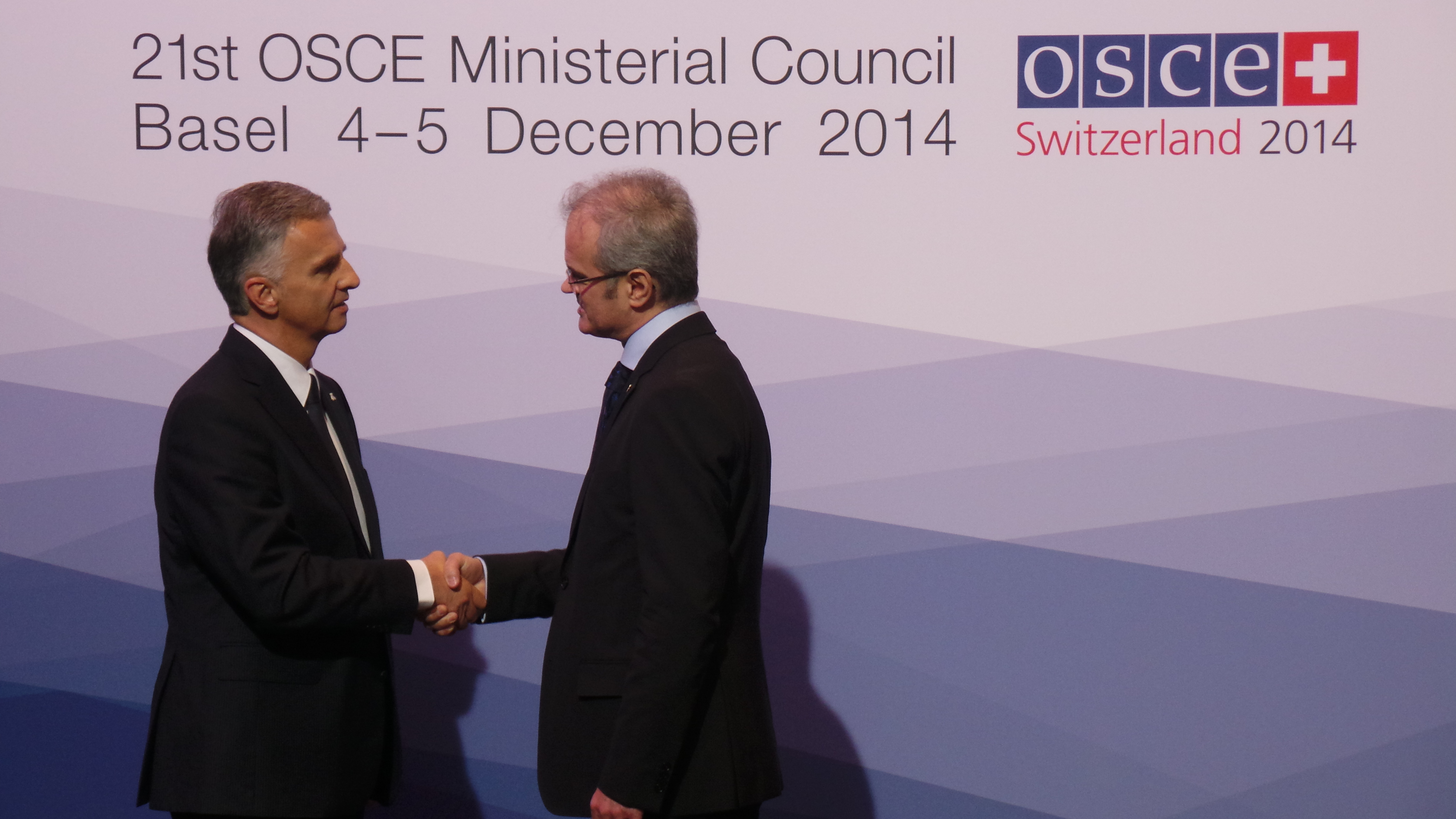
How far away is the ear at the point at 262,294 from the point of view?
226cm

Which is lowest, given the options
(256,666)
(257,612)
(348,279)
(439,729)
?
(439,729)

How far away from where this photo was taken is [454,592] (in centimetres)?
254

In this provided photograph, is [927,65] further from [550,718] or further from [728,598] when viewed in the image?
[550,718]

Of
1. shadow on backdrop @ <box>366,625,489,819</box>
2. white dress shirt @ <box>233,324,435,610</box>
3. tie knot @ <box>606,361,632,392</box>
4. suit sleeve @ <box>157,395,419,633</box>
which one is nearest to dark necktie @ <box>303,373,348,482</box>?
white dress shirt @ <box>233,324,435,610</box>

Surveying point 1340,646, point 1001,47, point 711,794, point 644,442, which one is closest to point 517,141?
point 1001,47

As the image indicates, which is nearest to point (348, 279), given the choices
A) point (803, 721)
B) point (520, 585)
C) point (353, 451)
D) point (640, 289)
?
point (353, 451)

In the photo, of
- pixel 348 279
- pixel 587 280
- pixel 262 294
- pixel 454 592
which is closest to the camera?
pixel 587 280

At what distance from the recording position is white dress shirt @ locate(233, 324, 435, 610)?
229 centimetres

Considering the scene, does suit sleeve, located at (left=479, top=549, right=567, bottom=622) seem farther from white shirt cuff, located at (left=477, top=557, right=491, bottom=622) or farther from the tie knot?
the tie knot

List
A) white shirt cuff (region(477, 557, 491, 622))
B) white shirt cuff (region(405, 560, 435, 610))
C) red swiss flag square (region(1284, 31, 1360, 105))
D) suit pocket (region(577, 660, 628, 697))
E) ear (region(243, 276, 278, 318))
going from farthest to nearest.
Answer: red swiss flag square (region(1284, 31, 1360, 105)) → white shirt cuff (region(477, 557, 491, 622)) → white shirt cuff (region(405, 560, 435, 610)) → ear (region(243, 276, 278, 318)) → suit pocket (region(577, 660, 628, 697))

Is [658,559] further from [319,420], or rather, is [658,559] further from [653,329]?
[319,420]

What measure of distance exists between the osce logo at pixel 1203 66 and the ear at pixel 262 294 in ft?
6.10

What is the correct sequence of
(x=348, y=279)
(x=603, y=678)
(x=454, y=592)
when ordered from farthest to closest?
(x=454, y=592)
(x=348, y=279)
(x=603, y=678)

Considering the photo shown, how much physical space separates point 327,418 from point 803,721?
57.7 inches
